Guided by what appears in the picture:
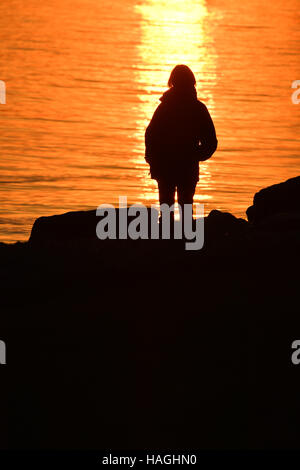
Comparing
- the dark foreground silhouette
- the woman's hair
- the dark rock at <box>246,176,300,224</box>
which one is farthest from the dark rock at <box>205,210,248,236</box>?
the woman's hair

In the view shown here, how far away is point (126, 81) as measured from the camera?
34.3 m

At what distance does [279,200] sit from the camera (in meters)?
15.2

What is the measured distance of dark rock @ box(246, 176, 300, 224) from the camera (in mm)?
15055

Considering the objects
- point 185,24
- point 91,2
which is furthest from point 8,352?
point 91,2

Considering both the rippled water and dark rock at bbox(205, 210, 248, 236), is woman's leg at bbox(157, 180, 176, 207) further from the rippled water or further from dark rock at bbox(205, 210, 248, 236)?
the rippled water

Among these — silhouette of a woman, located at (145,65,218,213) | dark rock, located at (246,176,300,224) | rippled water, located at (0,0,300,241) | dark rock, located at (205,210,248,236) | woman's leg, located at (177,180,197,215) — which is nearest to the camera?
silhouette of a woman, located at (145,65,218,213)

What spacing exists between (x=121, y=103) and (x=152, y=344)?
2200 cm

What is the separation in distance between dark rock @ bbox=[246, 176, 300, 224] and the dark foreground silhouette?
119 inches

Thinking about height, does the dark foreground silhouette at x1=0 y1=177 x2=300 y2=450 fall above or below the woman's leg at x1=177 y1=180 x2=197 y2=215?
below

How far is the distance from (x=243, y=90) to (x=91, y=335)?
81.6ft

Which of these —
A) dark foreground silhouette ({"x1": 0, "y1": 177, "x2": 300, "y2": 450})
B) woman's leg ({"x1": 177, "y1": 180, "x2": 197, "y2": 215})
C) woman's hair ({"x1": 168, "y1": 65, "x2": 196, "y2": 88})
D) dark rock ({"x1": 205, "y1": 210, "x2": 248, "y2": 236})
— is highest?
woman's hair ({"x1": 168, "y1": 65, "x2": 196, "y2": 88})

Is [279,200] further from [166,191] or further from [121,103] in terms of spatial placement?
[121,103]

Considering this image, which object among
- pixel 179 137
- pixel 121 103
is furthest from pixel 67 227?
pixel 121 103
